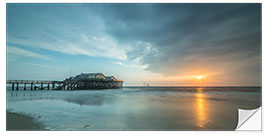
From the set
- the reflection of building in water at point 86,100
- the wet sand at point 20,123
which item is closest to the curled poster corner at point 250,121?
the reflection of building in water at point 86,100

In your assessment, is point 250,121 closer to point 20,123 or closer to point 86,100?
point 20,123

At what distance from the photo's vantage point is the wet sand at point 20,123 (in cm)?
224

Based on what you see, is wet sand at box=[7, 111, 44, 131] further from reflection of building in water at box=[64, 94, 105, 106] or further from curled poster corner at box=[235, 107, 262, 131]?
curled poster corner at box=[235, 107, 262, 131]

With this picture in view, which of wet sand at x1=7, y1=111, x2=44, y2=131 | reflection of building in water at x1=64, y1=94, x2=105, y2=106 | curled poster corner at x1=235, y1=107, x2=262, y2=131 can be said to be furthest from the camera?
reflection of building in water at x1=64, y1=94, x2=105, y2=106

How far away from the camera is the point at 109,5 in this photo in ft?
10.1

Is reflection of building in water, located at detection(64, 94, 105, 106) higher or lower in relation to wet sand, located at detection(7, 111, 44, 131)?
lower

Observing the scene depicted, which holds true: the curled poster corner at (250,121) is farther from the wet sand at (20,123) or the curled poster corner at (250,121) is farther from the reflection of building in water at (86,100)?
the wet sand at (20,123)

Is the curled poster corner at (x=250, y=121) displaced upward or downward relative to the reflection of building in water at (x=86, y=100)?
upward

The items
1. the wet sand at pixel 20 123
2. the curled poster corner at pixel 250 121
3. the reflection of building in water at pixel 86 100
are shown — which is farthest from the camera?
the reflection of building in water at pixel 86 100

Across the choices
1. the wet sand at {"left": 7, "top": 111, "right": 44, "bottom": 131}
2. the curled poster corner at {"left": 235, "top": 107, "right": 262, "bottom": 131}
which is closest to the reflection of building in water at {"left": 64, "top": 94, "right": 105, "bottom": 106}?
the wet sand at {"left": 7, "top": 111, "right": 44, "bottom": 131}

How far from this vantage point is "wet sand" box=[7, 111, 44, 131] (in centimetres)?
224
